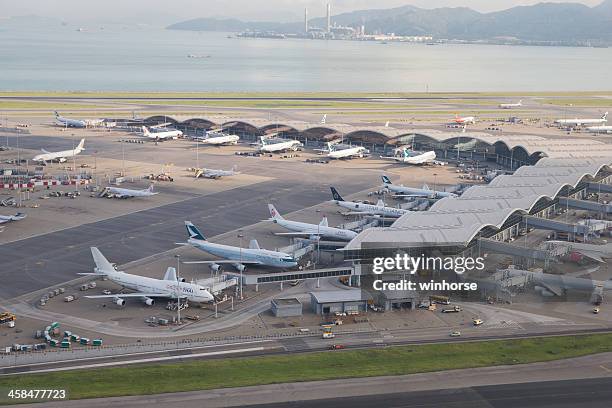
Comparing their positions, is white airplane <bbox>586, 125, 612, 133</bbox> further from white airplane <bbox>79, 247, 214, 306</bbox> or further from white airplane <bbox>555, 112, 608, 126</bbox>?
white airplane <bbox>79, 247, 214, 306</bbox>

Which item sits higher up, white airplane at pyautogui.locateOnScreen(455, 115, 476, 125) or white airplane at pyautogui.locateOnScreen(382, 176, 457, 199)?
white airplane at pyautogui.locateOnScreen(455, 115, 476, 125)

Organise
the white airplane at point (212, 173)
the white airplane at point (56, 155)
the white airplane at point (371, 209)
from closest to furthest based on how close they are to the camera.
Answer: the white airplane at point (371, 209) → the white airplane at point (212, 173) → the white airplane at point (56, 155)

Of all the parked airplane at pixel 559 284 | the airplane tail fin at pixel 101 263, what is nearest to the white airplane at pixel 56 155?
the airplane tail fin at pixel 101 263

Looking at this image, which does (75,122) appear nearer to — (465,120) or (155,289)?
(465,120)

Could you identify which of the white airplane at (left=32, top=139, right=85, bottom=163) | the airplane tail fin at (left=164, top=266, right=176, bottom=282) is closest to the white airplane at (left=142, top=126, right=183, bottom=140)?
the white airplane at (left=32, top=139, right=85, bottom=163)

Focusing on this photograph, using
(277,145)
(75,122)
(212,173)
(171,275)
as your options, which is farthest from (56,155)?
(171,275)

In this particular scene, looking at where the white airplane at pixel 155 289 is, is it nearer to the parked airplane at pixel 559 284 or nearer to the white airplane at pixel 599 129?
the parked airplane at pixel 559 284
